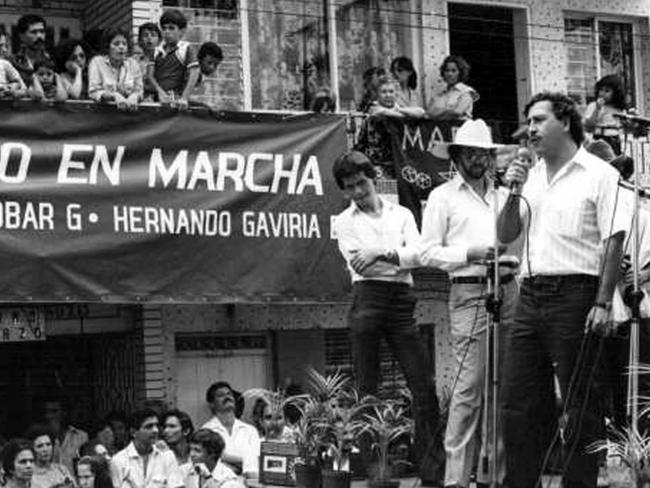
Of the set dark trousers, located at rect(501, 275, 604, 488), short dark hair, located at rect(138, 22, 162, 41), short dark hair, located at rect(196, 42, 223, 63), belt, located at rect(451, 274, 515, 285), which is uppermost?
short dark hair, located at rect(138, 22, 162, 41)

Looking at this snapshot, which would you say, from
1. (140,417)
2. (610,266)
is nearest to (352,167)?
(610,266)

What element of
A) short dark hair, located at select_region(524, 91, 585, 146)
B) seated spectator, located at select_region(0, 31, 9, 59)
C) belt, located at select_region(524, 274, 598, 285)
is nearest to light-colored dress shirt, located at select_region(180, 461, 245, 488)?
seated spectator, located at select_region(0, 31, 9, 59)

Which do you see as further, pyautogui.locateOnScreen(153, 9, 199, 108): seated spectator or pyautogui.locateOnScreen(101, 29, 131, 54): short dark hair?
pyautogui.locateOnScreen(153, 9, 199, 108): seated spectator

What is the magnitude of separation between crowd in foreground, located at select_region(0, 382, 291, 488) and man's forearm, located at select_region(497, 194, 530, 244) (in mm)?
3508

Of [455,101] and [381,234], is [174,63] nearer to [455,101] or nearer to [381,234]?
[455,101]

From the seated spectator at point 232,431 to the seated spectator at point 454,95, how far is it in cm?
359

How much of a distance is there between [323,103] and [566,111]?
22.3 ft

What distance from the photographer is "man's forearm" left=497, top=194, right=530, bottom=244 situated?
25.1 ft

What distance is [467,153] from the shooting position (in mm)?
9039

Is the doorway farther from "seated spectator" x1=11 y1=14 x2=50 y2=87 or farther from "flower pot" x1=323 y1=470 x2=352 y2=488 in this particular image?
"flower pot" x1=323 y1=470 x2=352 y2=488

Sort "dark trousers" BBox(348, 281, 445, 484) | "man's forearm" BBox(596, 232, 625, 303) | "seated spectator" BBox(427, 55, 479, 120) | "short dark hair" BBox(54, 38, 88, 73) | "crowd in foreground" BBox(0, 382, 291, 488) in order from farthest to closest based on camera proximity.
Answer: "seated spectator" BBox(427, 55, 479, 120) < "short dark hair" BBox(54, 38, 88, 73) < "crowd in foreground" BBox(0, 382, 291, 488) < "dark trousers" BBox(348, 281, 445, 484) < "man's forearm" BBox(596, 232, 625, 303)

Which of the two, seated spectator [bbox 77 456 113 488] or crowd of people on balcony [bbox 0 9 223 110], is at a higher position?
crowd of people on balcony [bbox 0 9 223 110]

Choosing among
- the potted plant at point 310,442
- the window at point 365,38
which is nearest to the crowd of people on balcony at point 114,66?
the window at point 365,38

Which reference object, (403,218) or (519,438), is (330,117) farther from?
(519,438)
